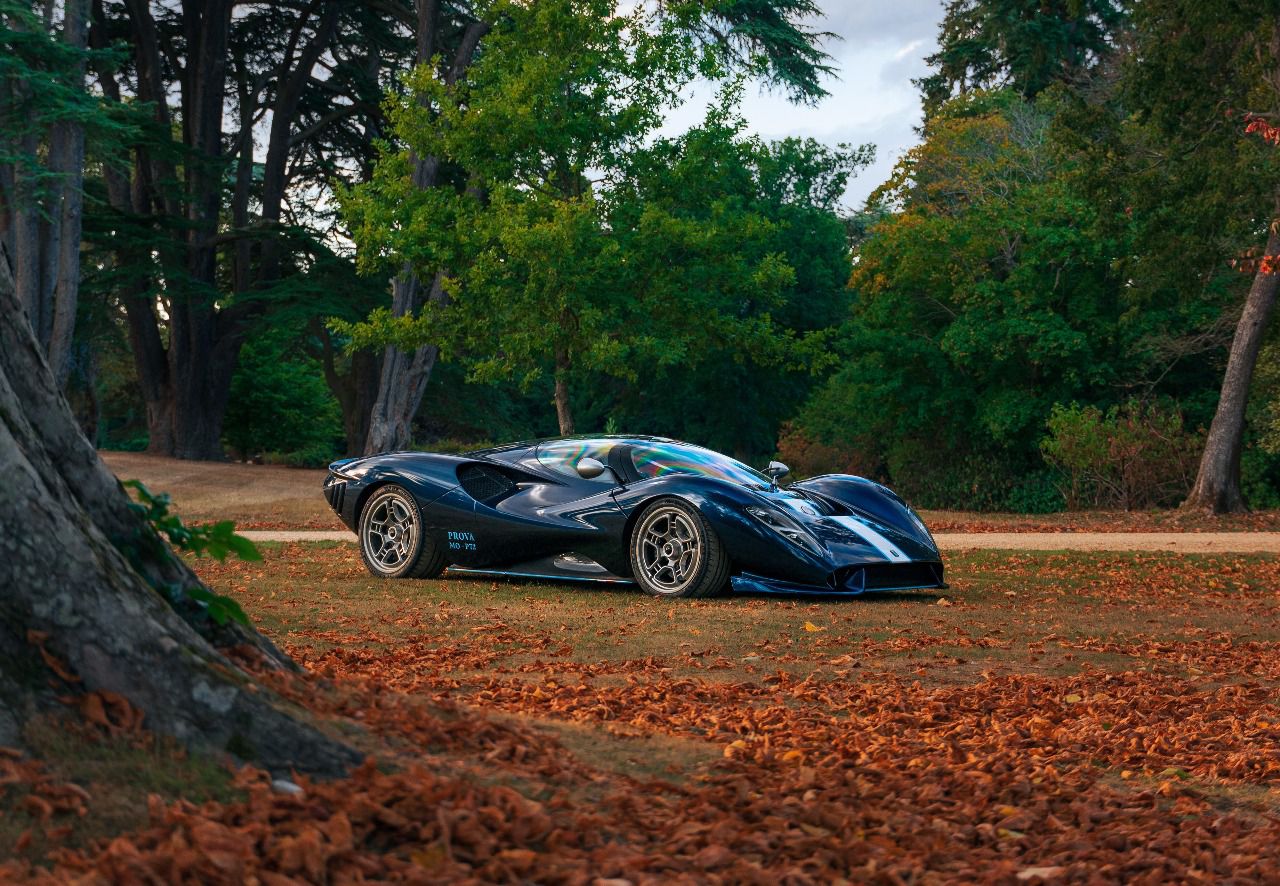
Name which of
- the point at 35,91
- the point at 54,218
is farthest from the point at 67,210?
the point at 35,91

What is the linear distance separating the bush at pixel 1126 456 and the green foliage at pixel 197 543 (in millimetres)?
25555

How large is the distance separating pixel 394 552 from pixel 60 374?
20.6 m

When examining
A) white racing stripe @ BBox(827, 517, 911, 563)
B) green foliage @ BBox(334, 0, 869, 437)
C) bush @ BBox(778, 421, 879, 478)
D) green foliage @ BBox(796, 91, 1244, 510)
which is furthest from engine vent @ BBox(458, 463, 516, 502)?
bush @ BBox(778, 421, 879, 478)

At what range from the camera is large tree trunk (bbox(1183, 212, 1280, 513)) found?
982 inches

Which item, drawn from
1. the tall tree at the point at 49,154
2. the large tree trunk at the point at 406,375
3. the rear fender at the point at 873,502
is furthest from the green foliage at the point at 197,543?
the large tree trunk at the point at 406,375

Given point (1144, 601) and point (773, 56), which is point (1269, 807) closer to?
point (1144, 601)

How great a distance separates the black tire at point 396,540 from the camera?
11.9m

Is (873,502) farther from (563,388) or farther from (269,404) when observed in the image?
(269,404)

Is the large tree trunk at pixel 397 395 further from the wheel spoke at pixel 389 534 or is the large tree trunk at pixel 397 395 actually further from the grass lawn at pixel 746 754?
the grass lawn at pixel 746 754

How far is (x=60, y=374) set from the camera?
2986cm

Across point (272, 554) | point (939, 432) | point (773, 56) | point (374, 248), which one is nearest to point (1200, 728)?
point (272, 554)

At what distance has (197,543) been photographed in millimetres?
4453

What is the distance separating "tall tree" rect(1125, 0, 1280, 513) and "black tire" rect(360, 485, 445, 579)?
17.4 m

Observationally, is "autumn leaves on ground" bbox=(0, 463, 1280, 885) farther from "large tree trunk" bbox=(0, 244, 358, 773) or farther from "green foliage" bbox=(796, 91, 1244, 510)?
"green foliage" bbox=(796, 91, 1244, 510)
